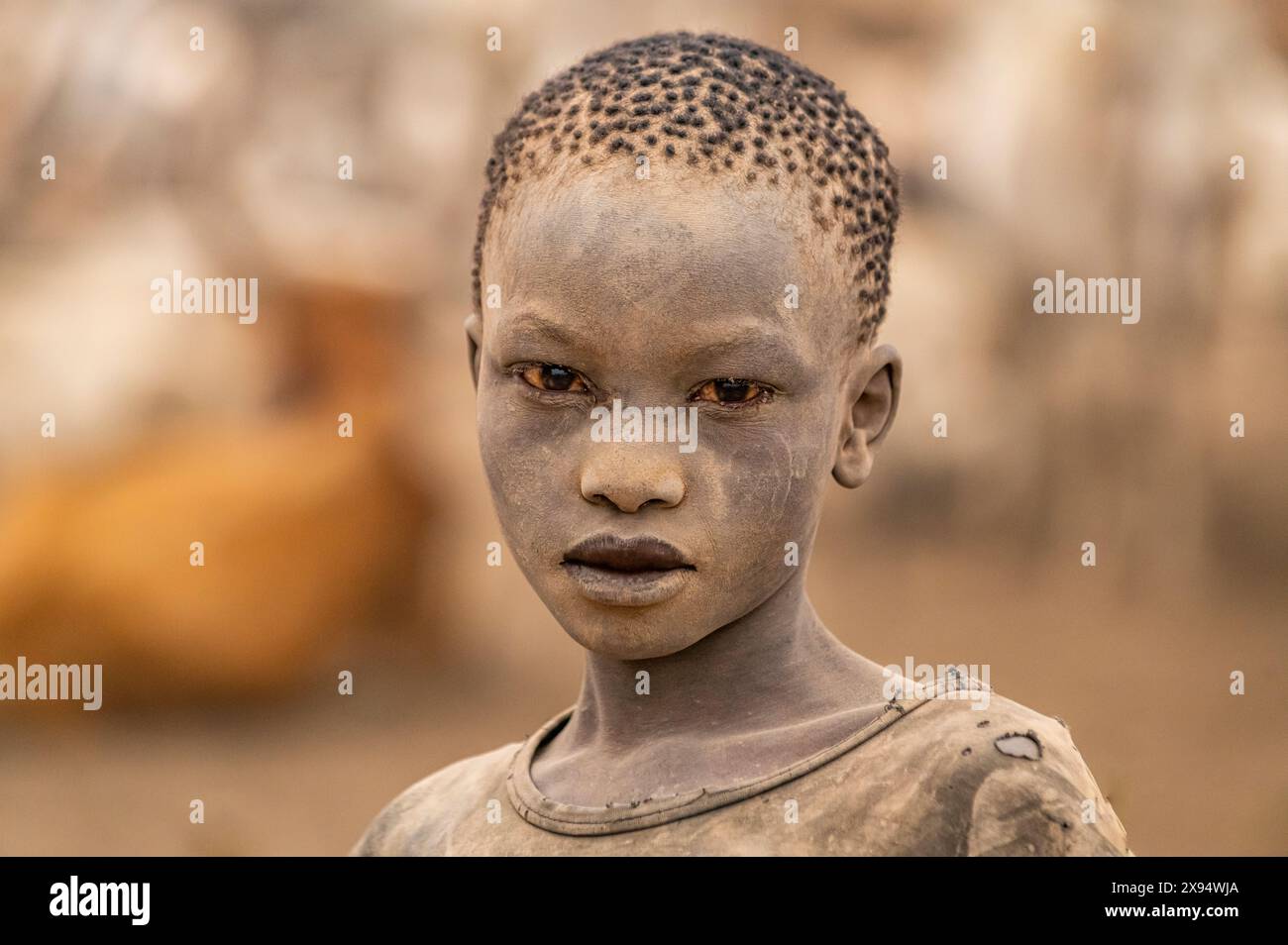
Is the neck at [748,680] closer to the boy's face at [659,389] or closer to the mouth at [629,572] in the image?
the boy's face at [659,389]

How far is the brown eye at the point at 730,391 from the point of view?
2.67 metres

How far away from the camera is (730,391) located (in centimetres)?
268

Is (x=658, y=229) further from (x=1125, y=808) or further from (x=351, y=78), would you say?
(x=351, y=78)

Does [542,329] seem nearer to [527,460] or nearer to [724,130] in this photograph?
[527,460]

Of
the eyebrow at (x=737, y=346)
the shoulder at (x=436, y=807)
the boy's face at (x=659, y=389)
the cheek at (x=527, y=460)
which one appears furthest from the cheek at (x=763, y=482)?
the shoulder at (x=436, y=807)

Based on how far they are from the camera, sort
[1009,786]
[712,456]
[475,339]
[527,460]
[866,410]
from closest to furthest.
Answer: [1009,786], [712,456], [527,460], [866,410], [475,339]

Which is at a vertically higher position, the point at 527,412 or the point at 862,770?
the point at 527,412

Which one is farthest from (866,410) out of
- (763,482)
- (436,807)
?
(436,807)

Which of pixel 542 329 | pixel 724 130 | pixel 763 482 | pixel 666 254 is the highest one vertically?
pixel 724 130

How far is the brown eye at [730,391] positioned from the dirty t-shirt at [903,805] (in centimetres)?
62

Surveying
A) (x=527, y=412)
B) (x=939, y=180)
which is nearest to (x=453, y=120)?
(x=939, y=180)

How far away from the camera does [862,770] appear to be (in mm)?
2686

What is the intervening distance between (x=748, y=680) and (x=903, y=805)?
431 mm

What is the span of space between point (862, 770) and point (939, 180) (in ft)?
27.0
